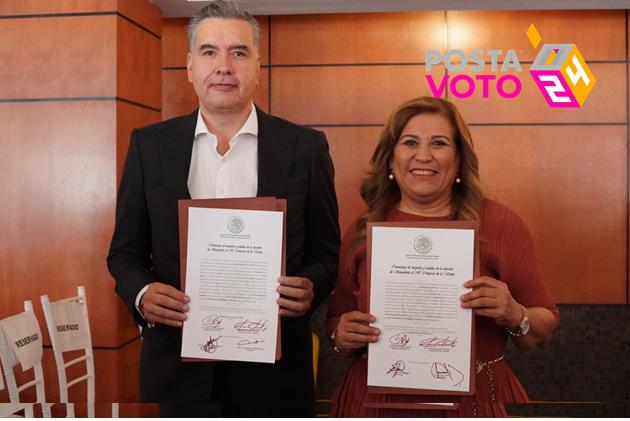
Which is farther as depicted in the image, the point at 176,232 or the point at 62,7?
the point at 62,7

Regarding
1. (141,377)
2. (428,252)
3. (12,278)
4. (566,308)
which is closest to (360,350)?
(428,252)

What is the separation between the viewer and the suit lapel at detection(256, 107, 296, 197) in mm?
1819

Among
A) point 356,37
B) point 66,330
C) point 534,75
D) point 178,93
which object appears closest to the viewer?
point 66,330

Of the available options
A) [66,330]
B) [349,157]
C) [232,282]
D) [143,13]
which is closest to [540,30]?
[349,157]

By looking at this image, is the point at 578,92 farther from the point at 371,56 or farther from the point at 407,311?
the point at 407,311

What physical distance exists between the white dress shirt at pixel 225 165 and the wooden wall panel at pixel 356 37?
12.8ft

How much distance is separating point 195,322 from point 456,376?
608 millimetres

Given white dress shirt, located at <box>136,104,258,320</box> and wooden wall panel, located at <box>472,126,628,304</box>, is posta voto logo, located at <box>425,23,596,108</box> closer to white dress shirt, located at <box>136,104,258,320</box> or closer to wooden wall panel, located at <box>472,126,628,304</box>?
wooden wall panel, located at <box>472,126,628,304</box>

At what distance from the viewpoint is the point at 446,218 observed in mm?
1841

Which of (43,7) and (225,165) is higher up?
(43,7)

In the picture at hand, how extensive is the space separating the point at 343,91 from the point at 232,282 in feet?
13.9

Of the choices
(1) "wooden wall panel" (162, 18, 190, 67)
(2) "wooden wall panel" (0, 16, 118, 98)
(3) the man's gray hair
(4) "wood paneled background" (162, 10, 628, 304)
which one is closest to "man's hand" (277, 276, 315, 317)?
(3) the man's gray hair

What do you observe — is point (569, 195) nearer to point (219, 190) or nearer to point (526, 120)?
point (526, 120)

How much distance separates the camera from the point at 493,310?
5.19 feet
